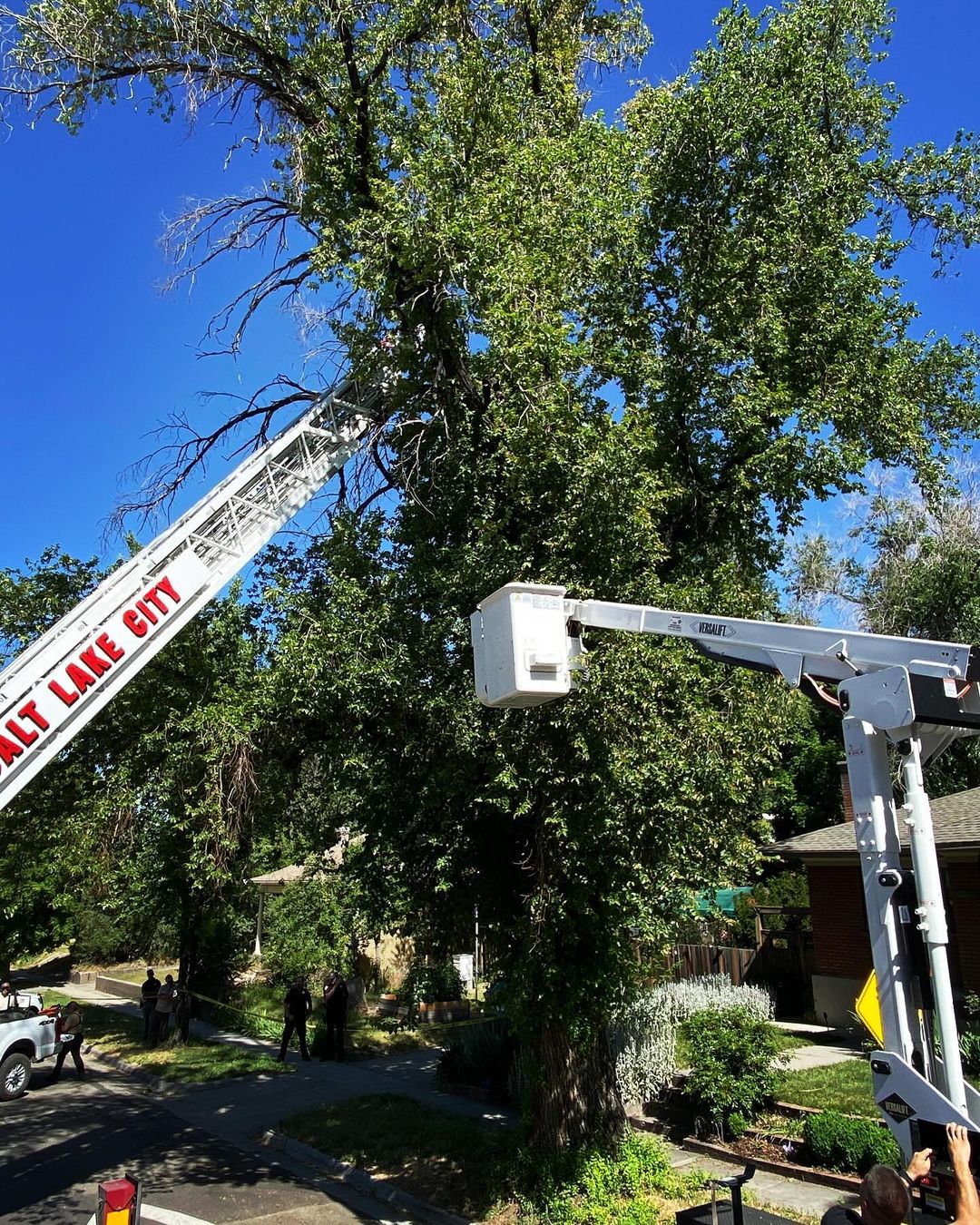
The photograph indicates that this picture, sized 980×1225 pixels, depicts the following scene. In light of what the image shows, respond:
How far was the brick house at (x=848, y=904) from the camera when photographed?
51.3 ft

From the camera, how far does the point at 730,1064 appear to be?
35.7 feet

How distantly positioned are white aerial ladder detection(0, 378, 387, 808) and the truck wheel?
11144 millimetres

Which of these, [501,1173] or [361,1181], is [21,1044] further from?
[501,1173]

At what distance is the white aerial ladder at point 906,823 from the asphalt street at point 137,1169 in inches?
281

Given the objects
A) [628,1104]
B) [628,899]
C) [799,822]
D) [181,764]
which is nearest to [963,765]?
[799,822]

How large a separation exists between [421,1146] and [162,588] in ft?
23.4

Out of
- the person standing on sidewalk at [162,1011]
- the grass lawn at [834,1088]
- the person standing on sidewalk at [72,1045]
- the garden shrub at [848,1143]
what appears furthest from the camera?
the person standing on sidewalk at [162,1011]

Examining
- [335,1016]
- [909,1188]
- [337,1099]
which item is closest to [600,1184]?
[909,1188]

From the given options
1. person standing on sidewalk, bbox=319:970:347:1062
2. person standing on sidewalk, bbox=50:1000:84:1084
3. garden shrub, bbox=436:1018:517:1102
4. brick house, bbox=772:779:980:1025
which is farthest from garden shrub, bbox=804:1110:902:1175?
person standing on sidewalk, bbox=50:1000:84:1084

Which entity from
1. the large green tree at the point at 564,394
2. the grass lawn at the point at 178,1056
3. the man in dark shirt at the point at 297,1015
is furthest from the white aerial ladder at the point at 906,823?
the man in dark shirt at the point at 297,1015

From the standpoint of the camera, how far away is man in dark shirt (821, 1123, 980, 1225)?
3750 mm

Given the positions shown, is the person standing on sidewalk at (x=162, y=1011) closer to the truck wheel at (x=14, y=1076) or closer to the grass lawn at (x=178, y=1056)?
the grass lawn at (x=178, y=1056)

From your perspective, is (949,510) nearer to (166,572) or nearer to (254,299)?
(254,299)

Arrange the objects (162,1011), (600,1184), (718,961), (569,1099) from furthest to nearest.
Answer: (718,961) → (162,1011) → (569,1099) → (600,1184)
